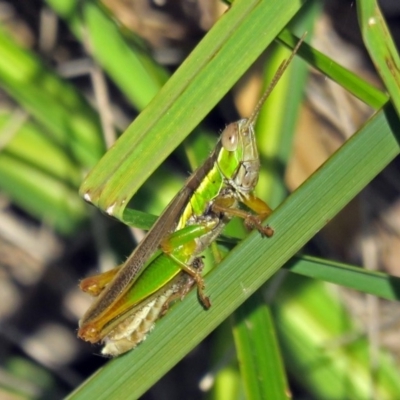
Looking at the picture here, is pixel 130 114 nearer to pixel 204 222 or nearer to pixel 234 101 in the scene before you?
pixel 234 101

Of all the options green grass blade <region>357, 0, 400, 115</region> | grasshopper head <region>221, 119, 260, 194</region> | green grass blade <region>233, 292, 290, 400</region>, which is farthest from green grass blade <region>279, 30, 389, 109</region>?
green grass blade <region>233, 292, 290, 400</region>

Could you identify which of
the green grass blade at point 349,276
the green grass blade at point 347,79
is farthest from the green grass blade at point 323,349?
the green grass blade at point 347,79

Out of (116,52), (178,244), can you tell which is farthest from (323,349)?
(116,52)

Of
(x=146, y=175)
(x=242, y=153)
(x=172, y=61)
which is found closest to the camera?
(x=146, y=175)

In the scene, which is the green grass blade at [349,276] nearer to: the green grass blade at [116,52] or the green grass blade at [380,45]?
the green grass blade at [380,45]

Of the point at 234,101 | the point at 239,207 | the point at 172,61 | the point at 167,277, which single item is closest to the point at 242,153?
the point at 239,207
